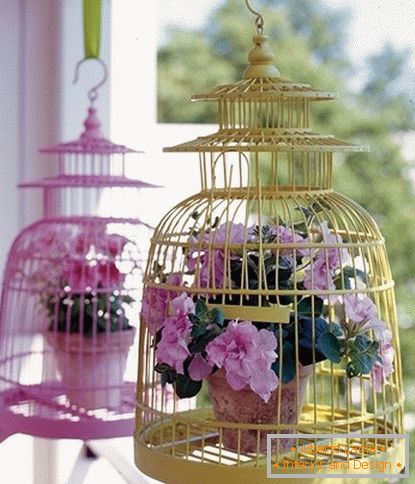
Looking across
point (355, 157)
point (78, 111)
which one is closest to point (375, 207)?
point (355, 157)

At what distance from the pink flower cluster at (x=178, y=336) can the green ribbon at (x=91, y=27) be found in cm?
94

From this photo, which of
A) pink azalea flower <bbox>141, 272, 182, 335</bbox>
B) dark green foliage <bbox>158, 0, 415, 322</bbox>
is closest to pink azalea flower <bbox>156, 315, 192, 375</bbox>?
pink azalea flower <bbox>141, 272, 182, 335</bbox>

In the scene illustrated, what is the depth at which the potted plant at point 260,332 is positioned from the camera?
127cm

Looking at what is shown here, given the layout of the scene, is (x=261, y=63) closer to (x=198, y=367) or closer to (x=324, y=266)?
(x=324, y=266)

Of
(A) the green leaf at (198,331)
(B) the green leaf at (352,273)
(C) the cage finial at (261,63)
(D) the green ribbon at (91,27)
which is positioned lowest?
(A) the green leaf at (198,331)

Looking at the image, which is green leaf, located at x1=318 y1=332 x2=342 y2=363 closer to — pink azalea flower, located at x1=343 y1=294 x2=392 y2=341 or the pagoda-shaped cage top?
pink azalea flower, located at x1=343 y1=294 x2=392 y2=341

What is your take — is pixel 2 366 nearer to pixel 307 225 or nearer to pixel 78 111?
pixel 78 111

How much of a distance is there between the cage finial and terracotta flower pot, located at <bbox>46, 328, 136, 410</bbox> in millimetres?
816

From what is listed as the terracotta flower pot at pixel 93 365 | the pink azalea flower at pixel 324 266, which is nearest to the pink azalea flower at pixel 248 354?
the pink azalea flower at pixel 324 266

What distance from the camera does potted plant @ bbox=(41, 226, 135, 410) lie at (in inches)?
80.6

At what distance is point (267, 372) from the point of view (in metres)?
1.26

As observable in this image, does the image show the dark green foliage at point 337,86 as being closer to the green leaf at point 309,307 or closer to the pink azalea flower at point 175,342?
the green leaf at point 309,307

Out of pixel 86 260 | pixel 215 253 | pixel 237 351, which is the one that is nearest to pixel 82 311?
pixel 86 260

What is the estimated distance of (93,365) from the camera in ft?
6.73
